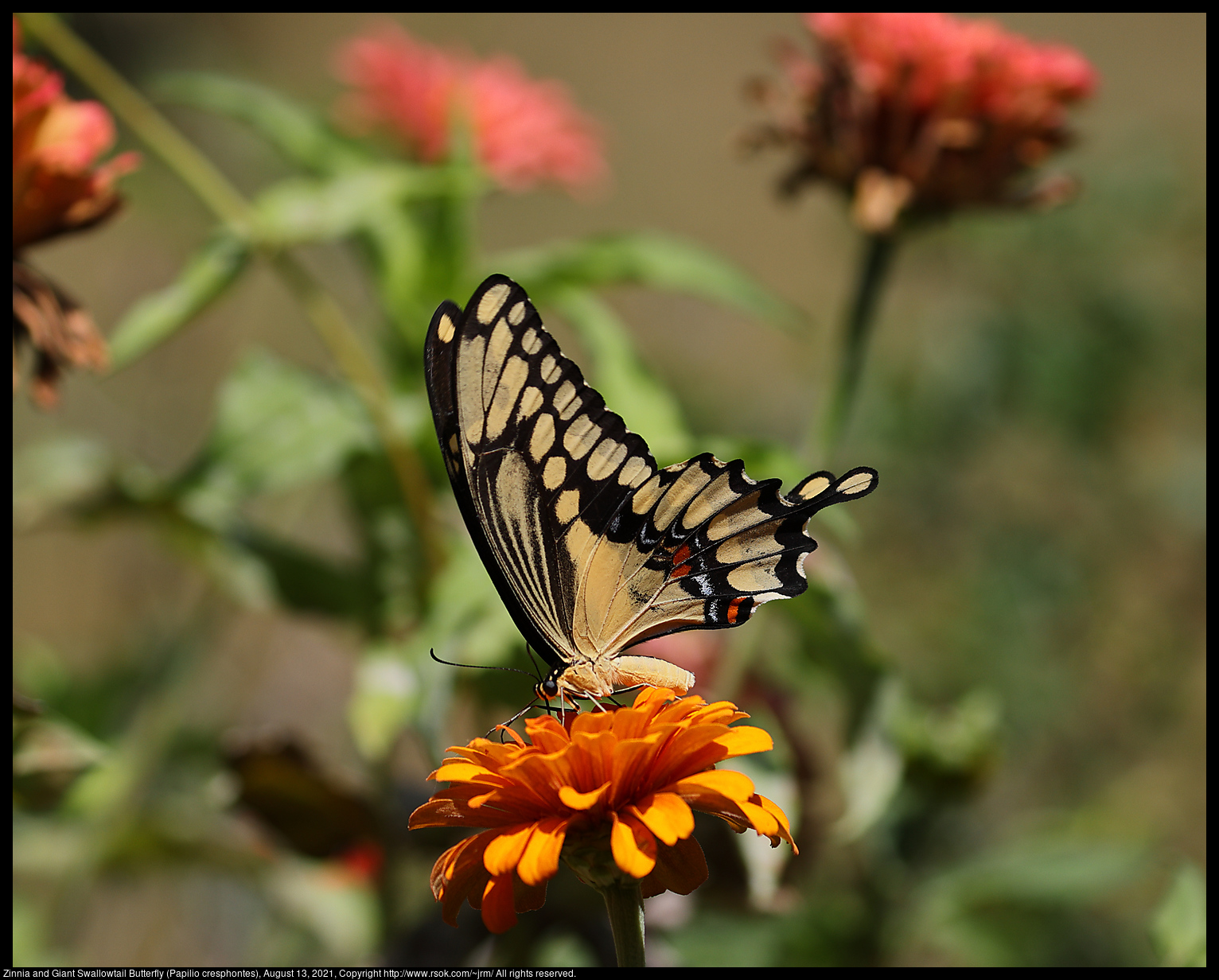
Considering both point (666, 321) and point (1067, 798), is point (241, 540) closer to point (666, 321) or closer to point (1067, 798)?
point (1067, 798)

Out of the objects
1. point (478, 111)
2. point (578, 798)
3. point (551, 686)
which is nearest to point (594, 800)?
point (578, 798)

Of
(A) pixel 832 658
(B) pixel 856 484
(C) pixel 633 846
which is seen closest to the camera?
(C) pixel 633 846

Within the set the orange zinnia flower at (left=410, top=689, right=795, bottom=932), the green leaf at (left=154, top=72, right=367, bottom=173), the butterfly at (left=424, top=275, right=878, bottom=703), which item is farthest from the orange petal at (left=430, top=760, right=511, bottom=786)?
the green leaf at (left=154, top=72, right=367, bottom=173)

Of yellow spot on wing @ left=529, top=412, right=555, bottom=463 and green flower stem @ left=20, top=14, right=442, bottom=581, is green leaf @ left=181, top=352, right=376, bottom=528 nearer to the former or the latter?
green flower stem @ left=20, top=14, right=442, bottom=581

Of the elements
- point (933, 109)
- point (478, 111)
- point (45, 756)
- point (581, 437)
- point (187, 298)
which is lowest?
point (45, 756)

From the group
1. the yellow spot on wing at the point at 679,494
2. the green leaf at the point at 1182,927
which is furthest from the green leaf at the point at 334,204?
the green leaf at the point at 1182,927

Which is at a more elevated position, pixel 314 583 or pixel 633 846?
pixel 314 583

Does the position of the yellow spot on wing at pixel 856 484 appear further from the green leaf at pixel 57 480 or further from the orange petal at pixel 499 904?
the green leaf at pixel 57 480

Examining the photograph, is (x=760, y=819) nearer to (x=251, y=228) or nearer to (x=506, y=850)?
(x=506, y=850)
